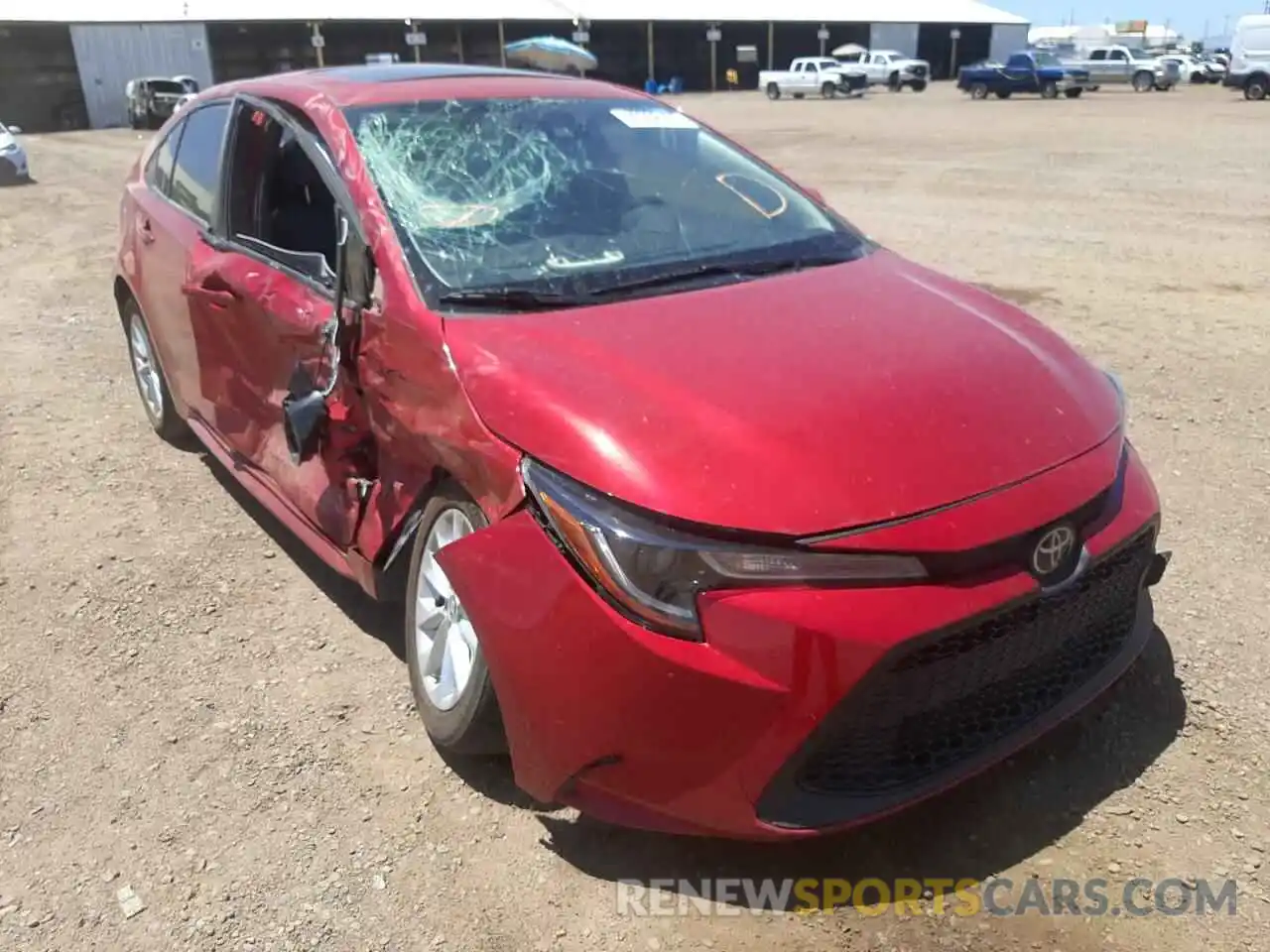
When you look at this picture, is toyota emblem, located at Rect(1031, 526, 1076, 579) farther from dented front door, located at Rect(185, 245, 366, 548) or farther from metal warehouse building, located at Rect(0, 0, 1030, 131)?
metal warehouse building, located at Rect(0, 0, 1030, 131)

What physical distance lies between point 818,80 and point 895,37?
18848 mm

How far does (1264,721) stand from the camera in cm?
292

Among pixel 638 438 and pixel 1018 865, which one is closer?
pixel 638 438

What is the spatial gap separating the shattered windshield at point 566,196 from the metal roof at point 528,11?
3983 cm

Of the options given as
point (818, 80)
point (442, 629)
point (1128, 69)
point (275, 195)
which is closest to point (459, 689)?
point (442, 629)

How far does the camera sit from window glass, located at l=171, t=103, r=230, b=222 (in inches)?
158

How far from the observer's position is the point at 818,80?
42250mm

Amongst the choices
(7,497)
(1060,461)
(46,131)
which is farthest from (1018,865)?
(46,131)

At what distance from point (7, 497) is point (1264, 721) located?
4.71 metres

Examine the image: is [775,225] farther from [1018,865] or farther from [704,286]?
[1018,865]

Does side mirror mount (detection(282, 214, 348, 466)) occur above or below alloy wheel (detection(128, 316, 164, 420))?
above

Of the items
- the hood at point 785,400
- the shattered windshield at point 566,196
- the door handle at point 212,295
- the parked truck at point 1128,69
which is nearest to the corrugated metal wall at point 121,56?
the parked truck at point 1128,69

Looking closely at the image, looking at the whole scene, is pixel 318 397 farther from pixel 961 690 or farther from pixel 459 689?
pixel 961 690

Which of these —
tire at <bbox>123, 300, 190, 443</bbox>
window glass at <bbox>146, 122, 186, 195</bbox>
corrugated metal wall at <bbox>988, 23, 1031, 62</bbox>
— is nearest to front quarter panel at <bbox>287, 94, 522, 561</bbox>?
window glass at <bbox>146, 122, 186, 195</bbox>
